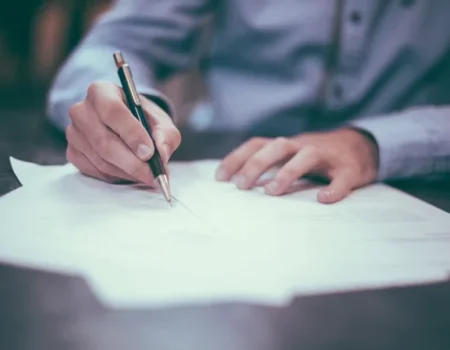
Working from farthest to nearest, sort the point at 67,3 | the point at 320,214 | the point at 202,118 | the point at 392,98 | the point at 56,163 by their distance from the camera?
1. the point at 67,3
2. the point at 202,118
3. the point at 392,98
4. the point at 56,163
5. the point at 320,214

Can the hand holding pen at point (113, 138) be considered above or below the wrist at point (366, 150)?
above

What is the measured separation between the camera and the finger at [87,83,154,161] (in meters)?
0.46

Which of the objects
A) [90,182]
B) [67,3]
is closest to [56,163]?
[90,182]

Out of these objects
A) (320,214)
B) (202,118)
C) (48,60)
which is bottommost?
(48,60)

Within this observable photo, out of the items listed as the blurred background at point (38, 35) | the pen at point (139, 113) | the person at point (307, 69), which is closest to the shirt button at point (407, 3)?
the person at point (307, 69)

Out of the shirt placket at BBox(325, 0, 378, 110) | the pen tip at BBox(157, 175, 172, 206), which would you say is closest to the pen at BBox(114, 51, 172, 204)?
the pen tip at BBox(157, 175, 172, 206)

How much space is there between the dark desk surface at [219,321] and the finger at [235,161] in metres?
0.26

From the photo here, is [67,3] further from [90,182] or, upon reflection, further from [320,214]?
[320,214]

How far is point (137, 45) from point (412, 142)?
1.53 feet

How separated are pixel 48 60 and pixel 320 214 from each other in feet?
6.87

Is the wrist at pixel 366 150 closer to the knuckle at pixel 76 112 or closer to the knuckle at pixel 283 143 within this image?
the knuckle at pixel 283 143

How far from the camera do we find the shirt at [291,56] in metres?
0.79

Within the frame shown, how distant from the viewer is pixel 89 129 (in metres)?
0.51

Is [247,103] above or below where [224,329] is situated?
below
